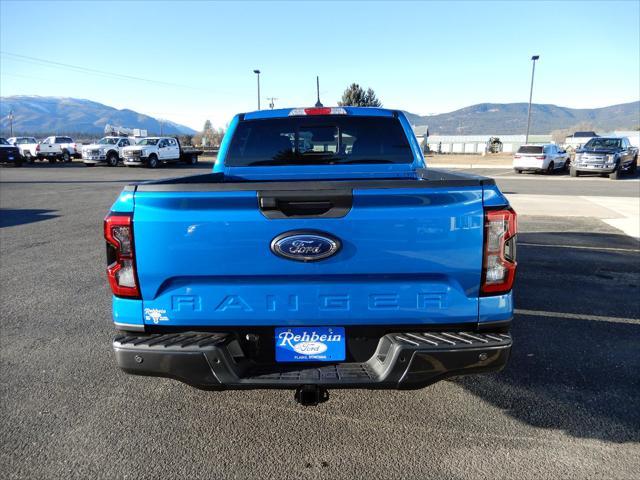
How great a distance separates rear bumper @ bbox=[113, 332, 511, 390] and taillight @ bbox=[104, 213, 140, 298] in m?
0.29

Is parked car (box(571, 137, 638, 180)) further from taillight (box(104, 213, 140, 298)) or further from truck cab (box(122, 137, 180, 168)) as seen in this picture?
taillight (box(104, 213, 140, 298))

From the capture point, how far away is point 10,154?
33.2 m

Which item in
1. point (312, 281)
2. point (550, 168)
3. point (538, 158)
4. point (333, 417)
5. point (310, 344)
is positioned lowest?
point (333, 417)

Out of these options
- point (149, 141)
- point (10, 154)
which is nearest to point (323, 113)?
point (149, 141)

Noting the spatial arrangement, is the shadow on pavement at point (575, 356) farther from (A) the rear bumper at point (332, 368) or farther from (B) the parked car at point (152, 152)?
(B) the parked car at point (152, 152)

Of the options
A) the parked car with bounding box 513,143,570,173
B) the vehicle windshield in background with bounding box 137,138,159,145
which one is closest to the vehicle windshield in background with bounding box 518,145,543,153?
the parked car with bounding box 513,143,570,173

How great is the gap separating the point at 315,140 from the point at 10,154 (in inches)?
1423

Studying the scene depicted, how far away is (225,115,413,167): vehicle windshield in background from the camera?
173 inches

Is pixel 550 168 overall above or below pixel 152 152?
below

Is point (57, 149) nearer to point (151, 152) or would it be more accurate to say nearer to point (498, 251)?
point (151, 152)

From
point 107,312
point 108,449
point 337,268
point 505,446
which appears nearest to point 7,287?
point 107,312

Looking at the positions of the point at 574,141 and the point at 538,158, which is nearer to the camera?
the point at 538,158

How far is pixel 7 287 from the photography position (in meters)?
6.02

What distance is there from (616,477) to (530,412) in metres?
0.67
